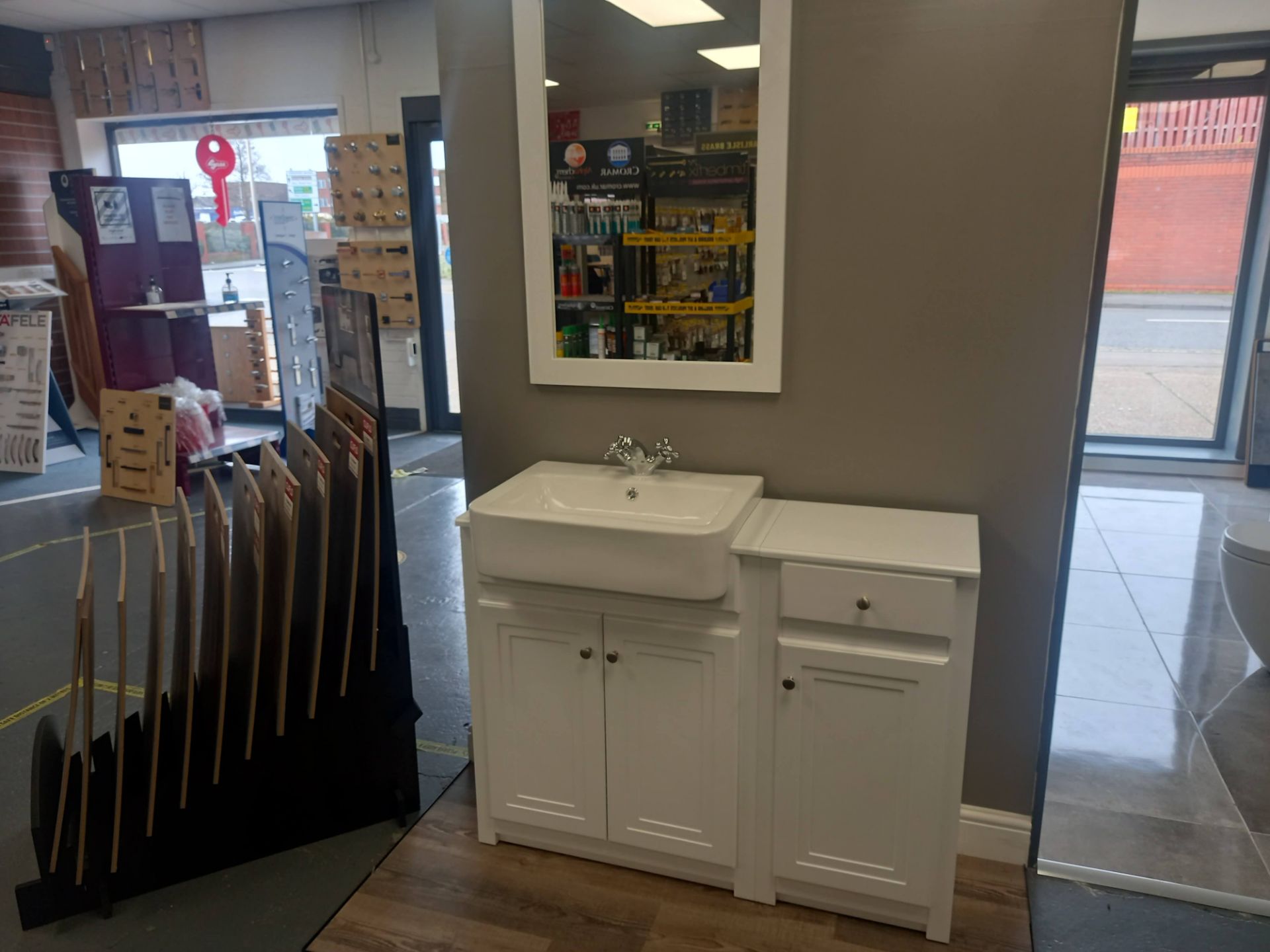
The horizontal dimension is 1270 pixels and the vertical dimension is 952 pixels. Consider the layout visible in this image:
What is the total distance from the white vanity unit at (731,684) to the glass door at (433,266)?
410cm

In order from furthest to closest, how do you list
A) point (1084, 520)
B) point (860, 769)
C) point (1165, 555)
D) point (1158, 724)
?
1. point (1084, 520)
2. point (1165, 555)
3. point (1158, 724)
4. point (860, 769)

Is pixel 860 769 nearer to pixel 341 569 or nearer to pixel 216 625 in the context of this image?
pixel 341 569

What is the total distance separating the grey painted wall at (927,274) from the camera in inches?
73.0

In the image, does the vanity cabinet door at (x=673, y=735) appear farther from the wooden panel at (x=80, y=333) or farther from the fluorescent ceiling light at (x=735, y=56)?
the wooden panel at (x=80, y=333)

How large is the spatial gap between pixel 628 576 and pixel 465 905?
92cm

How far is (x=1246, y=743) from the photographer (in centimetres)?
273

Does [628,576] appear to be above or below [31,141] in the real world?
below

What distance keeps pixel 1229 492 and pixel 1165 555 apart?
134 cm

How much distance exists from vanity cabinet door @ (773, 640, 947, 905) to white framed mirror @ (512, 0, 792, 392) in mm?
733

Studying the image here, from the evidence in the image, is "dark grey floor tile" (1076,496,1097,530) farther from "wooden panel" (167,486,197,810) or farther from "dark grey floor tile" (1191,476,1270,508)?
"wooden panel" (167,486,197,810)

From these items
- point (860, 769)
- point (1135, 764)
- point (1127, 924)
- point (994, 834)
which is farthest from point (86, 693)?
point (1135, 764)

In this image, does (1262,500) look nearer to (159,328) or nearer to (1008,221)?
(1008,221)

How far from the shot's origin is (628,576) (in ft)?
6.10

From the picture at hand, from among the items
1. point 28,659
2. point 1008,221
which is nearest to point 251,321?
point 28,659
